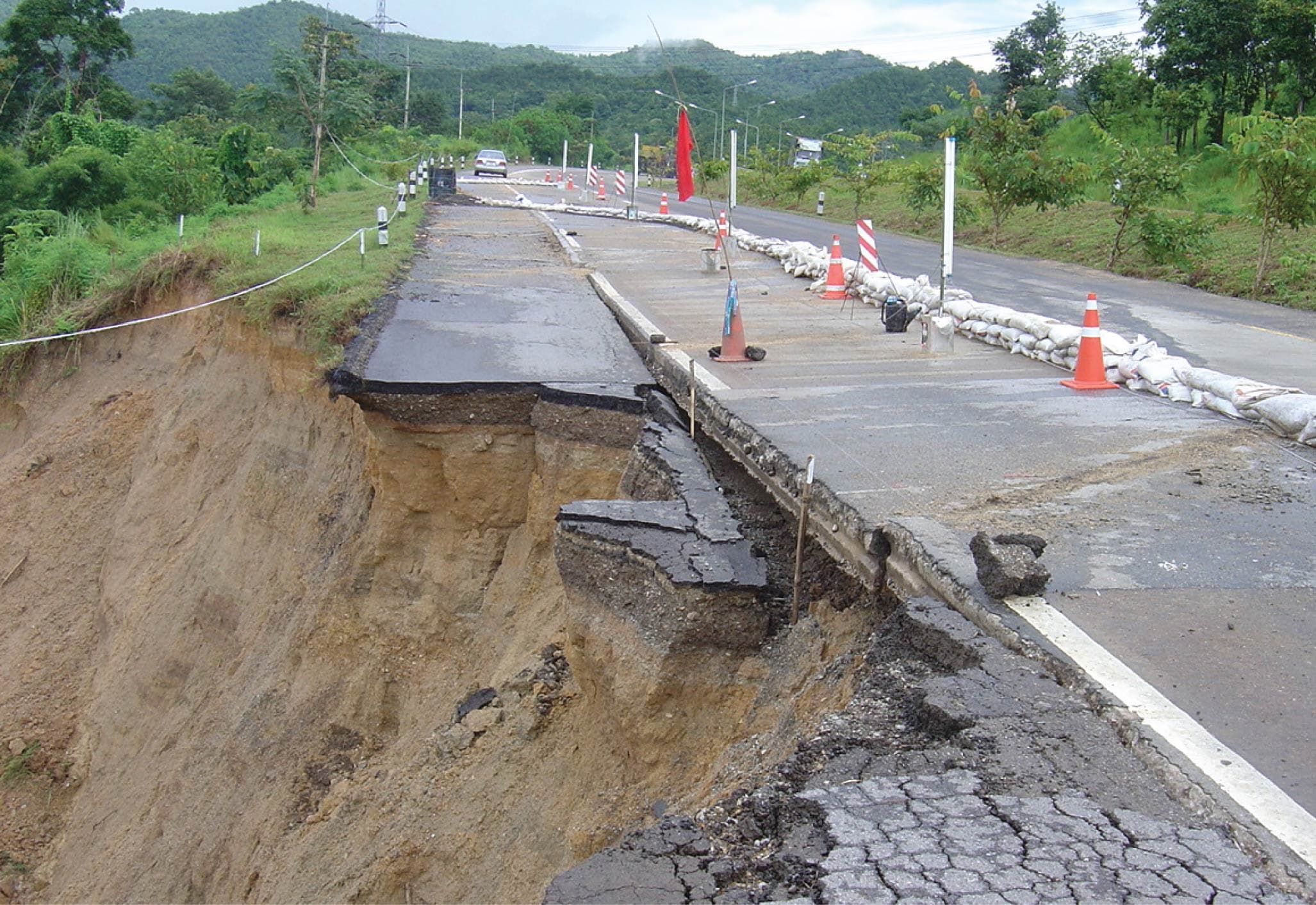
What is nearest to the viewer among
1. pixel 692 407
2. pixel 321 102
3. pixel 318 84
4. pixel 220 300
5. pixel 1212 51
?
pixel 692 407

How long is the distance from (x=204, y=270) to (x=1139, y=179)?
1530 cm

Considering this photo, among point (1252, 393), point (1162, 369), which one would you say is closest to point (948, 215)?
point (1162, 369)

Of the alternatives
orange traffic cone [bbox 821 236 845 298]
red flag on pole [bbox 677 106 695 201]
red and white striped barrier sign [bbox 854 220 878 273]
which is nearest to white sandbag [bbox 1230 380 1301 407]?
red flag on pole [bbox 677 106 695 201]

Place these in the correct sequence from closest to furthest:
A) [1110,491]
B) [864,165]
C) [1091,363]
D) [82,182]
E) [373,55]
Answer: 1. [1110,491]
2. [1091,363]
3. [82,182]
4. [864,165]
5. [373,55]

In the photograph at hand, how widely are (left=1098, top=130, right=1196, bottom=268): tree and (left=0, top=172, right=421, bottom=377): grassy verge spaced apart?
1235cm

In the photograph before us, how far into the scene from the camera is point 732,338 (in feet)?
31.9

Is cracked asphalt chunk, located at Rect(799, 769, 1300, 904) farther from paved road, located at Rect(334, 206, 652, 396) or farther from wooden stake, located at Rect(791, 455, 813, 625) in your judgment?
paved road, located at Rect(334, 206, 652, 396)

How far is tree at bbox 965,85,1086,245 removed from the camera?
926 inches

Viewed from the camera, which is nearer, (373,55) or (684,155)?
(684,155)

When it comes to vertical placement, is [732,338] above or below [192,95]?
below

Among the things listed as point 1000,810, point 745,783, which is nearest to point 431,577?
point 745,783

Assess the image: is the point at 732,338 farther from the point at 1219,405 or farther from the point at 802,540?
the point at 802,540

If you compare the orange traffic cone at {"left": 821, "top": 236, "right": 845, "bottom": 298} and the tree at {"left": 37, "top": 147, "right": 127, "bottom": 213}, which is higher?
the tree at {"left": 37, "top": 147, "right": 127, "bottom": 213}

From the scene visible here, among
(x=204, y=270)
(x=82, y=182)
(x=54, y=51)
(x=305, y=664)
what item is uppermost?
(x=54, y=51)
